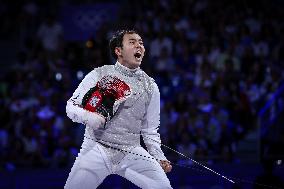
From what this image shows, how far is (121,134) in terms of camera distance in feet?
15.2

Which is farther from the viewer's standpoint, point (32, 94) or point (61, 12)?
point (61, 12)

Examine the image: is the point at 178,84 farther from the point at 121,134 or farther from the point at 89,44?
the point at 121,134

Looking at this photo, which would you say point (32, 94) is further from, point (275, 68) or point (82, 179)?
point (82, 179)

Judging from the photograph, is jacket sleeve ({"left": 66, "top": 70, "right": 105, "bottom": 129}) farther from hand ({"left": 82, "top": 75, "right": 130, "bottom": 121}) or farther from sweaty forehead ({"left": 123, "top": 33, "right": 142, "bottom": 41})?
sweaty forehead ({"left": 123, "top": 33, "right": 142, "bottom": 41})

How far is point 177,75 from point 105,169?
5.82 metres

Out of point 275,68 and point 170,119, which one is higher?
point 275,68

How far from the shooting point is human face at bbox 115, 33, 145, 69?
4.74 metres

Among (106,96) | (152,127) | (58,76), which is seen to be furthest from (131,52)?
(58,76)

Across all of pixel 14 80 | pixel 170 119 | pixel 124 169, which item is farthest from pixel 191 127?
pixel 124 169

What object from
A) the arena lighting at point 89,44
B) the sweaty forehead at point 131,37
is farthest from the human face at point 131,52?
the arena lighting at point 89,44

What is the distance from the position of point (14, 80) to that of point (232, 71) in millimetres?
4064

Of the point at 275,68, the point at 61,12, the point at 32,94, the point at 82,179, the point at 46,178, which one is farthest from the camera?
the point at 61,12

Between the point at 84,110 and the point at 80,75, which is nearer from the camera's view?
the point at 84,110

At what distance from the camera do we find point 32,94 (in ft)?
34.2
